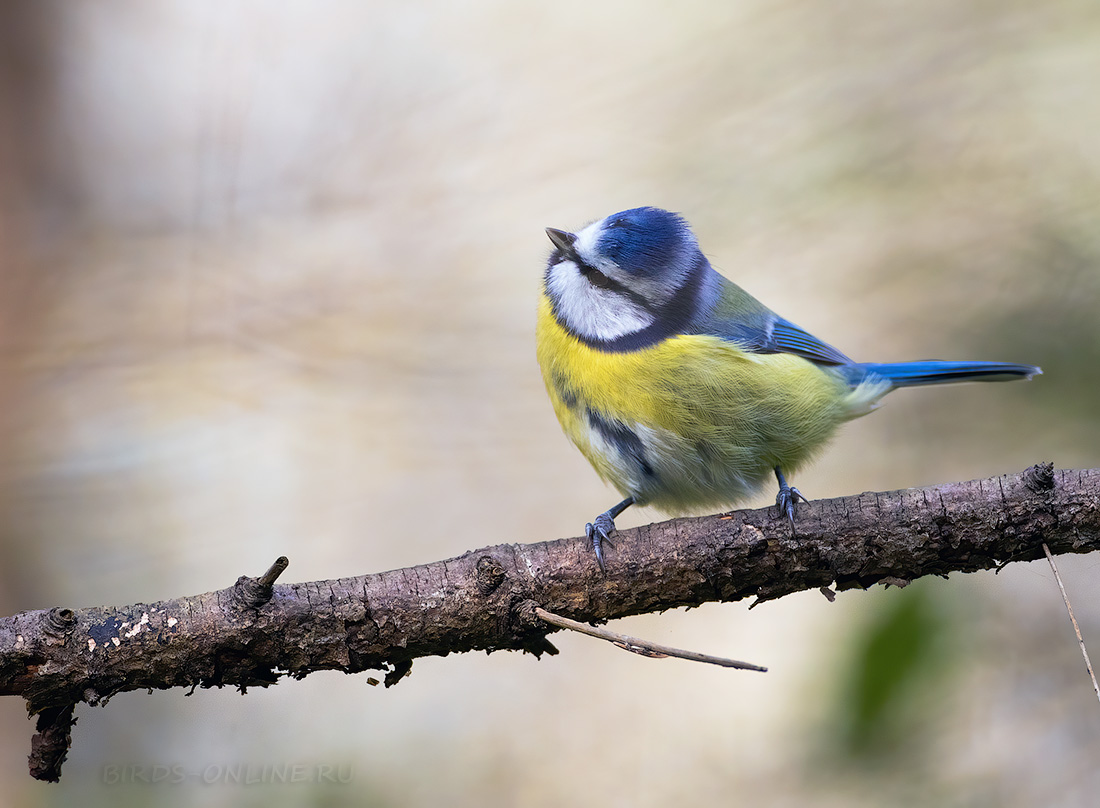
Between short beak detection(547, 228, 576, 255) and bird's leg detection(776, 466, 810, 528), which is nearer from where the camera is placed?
bird's leg detection(776, 466, 810, 528)

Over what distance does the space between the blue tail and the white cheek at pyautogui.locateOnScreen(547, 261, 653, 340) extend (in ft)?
2.38

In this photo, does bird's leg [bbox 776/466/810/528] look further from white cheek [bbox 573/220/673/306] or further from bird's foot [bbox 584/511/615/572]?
white cheek [bbox 573/220/673/306]

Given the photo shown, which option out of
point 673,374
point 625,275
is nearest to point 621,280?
point 625,275

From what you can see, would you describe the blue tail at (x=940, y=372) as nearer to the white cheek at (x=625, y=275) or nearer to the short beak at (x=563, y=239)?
the white cheek at (x=625, y=275)

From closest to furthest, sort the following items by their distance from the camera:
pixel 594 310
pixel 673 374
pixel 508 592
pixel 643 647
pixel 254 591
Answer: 1. pixel 643 647
2. pixel 254 591
3. pixel 508 592
4. pixel 673 374
5. pixel 594 310

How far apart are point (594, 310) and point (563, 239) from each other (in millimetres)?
230

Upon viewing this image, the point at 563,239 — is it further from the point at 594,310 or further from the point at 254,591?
the point at 254,591

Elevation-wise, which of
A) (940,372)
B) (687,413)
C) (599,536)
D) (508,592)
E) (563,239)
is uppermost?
(563,239)

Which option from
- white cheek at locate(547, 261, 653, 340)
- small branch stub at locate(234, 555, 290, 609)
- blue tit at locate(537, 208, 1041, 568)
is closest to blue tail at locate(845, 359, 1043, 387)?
blue tit at locate(537, 208, 1041, 568)

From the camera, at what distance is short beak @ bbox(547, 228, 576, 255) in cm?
235

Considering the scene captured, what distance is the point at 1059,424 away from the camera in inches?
124

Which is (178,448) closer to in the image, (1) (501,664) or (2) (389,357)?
(2) (389,357)

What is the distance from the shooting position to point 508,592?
1.72 m

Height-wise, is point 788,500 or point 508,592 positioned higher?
point 788,500
